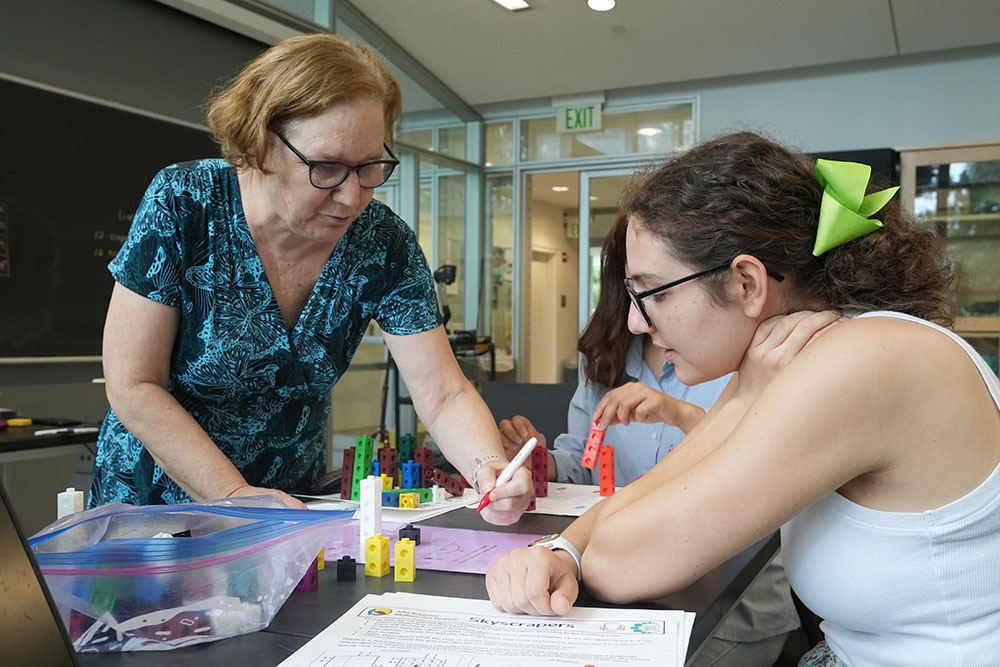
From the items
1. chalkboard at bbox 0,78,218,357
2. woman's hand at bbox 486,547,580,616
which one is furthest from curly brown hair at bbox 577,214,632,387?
chalkboard at bbox 0,78,218,357

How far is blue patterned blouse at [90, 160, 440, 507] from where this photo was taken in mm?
1402

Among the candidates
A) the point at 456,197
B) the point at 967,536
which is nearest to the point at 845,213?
the point at 967,536

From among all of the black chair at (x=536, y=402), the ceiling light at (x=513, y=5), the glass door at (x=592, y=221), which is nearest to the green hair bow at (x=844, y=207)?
the black chair at (x=536, y=402)

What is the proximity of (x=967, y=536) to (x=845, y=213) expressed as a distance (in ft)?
1.35

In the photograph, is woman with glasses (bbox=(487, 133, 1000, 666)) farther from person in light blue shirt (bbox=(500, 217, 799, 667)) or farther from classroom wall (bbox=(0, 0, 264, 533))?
classroom wall (bbox=(0, 0, 264, 533))

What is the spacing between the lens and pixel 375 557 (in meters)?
1.04

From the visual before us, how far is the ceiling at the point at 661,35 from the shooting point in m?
4.99

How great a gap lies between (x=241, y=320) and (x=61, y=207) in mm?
2208

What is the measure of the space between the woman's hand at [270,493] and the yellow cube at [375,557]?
101mm

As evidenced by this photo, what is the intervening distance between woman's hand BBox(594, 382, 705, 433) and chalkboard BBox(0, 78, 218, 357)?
250cm

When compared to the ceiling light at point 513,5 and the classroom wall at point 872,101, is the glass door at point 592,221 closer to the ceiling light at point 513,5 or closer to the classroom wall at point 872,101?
the classroom wall at point 872,101

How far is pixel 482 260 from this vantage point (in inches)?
293

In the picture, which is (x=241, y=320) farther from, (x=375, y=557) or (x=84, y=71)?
(x=84, y=71)

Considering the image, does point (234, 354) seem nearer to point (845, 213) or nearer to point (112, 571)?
point (112, 571)
